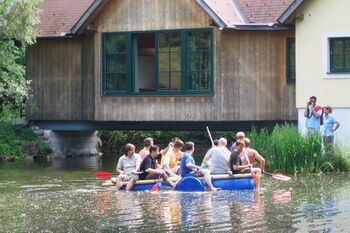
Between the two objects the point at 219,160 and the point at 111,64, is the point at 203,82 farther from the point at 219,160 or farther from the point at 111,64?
the point at 219,160

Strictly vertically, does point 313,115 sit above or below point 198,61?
below

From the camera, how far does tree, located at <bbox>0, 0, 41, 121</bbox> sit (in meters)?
31.9

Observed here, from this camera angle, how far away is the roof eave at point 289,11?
28580 mm

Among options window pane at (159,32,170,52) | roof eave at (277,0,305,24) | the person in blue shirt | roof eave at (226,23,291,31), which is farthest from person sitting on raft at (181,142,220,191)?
window pane at (159,32,170,52)

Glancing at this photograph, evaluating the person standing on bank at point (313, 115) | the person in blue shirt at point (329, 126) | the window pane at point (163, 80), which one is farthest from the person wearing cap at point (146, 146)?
the window pane at point (163, 80)

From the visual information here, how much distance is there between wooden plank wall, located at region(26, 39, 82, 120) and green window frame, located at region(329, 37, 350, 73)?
31.9 ft

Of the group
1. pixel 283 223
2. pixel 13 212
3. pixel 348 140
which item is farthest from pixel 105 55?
pixel 283 223

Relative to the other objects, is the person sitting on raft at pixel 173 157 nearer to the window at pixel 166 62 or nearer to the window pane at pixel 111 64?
the window at pixel 166 62

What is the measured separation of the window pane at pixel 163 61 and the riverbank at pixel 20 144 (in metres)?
6.36

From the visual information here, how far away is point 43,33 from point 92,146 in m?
5.94

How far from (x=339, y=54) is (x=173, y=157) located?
778 centimetres

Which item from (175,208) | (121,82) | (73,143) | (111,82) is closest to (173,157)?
(175,208)

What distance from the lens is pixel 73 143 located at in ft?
121

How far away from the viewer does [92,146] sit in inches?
1491
